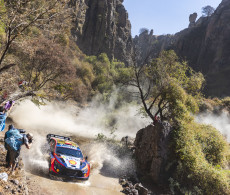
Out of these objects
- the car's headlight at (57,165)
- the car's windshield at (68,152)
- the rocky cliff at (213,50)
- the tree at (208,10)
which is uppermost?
the tree at (208,10)

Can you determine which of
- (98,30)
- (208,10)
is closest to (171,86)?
(98,30)

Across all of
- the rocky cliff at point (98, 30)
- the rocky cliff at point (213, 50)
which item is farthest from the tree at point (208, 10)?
the rocky cliff at point (98, 30)

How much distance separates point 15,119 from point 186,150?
17.2 m

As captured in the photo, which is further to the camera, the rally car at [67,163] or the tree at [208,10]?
the tree at [208,10]

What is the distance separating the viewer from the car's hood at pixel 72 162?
27.9ft

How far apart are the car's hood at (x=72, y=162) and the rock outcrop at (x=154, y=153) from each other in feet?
16.5

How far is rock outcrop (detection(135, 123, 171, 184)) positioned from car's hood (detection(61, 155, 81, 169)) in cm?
502

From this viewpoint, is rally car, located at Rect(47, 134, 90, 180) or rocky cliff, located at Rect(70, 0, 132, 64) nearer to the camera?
rally car, located at Rect(47, 134, 90, 180)

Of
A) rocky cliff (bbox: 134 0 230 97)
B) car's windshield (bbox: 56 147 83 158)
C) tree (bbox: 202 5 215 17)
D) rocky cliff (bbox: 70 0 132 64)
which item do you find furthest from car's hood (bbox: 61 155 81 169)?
tree (bbox: 202 5 215 17)

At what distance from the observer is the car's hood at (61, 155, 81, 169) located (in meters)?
8.52

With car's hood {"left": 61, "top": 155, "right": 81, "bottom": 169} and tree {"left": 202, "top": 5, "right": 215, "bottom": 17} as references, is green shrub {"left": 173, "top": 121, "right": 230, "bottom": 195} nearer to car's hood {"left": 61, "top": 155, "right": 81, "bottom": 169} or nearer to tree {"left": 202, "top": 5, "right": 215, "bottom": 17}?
car's hood {"left": 61, "top": 155, "right": 81, "bottom": 169}

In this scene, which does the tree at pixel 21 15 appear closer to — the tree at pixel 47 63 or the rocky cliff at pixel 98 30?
the tree at pixel 47 63

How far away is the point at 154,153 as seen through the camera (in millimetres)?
11766

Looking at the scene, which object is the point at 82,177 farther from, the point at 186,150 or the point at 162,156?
the point at 186,150
